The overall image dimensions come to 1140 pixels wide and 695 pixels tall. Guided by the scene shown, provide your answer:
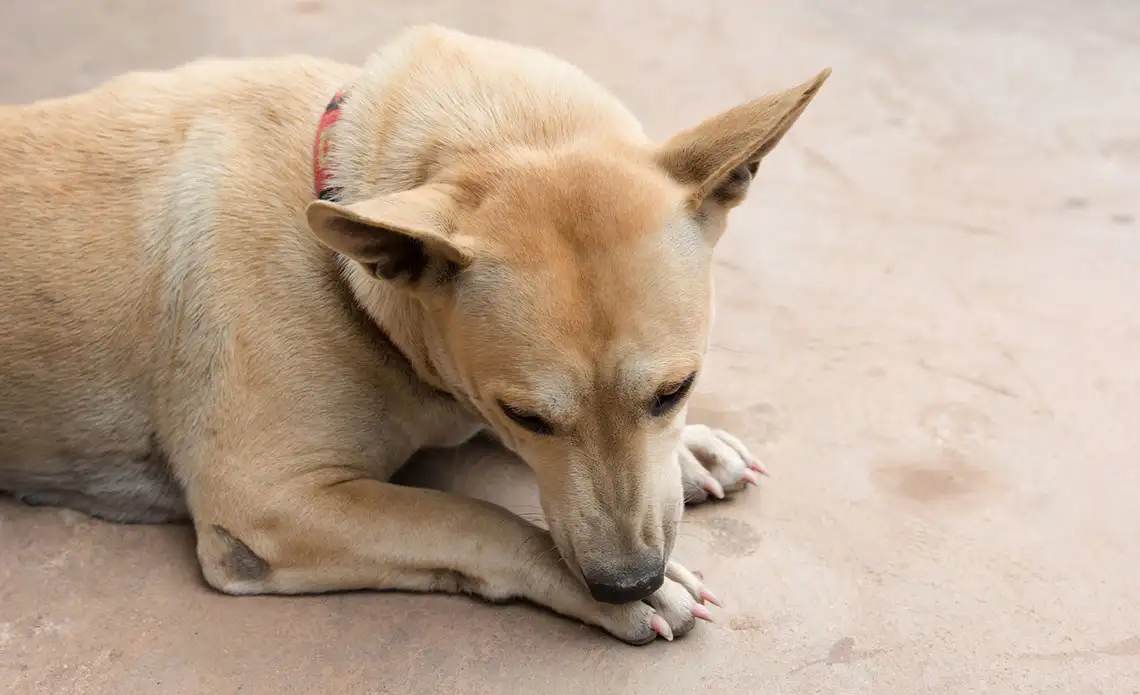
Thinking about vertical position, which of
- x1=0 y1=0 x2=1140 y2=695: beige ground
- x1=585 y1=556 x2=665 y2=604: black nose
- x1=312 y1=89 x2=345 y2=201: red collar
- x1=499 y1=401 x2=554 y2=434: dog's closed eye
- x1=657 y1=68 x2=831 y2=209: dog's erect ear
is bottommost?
x1=0 y1=0 x2=1140 y2=695: beige ground

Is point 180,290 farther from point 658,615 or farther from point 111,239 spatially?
point 658,615

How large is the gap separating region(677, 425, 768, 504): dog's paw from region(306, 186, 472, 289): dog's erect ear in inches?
36.8

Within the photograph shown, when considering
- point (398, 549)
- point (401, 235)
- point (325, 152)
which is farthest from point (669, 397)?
point (325, 152)

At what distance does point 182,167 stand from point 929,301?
242cm

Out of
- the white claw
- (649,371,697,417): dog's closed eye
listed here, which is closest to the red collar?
(649,371,697,417): dog's closed eye

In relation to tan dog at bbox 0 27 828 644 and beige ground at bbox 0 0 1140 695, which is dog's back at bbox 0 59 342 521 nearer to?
tan dog at bbox 0 27 828 644

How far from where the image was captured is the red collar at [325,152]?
2.25 metres

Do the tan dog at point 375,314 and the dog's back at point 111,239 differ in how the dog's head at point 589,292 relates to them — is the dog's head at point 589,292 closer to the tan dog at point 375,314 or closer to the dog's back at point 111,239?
the tan dog at point 375,314

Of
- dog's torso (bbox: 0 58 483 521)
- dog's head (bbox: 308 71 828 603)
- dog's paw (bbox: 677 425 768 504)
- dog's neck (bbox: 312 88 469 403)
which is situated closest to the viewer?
dog's head (bbox: 308 71 828 603)

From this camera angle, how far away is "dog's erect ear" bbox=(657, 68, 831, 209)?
75.1 inches

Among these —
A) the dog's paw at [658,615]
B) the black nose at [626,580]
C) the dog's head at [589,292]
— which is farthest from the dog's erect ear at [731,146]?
the dog's paw at [658,615]

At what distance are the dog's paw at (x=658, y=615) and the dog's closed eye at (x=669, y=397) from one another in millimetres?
436

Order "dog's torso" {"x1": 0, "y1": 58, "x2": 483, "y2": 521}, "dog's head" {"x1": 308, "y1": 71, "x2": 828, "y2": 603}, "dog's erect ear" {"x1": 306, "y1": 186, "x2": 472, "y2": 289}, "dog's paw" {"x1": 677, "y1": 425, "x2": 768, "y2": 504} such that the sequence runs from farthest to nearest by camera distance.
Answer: "dog's paw" {"x1": 677, "y1": 425, "x2": 768, "y2": 504}, "dog's torso" {"x1": 0, "y1": 58, "x2": 483, "y2": 521}, "dog's head" {"x1": 308, "y1": 71, "x2": 828, "y2": 603}, "dog's erect ear" {"x1": 306, "y1": 186, "x2": 472, "y2": 289}

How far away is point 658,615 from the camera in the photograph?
220cm
